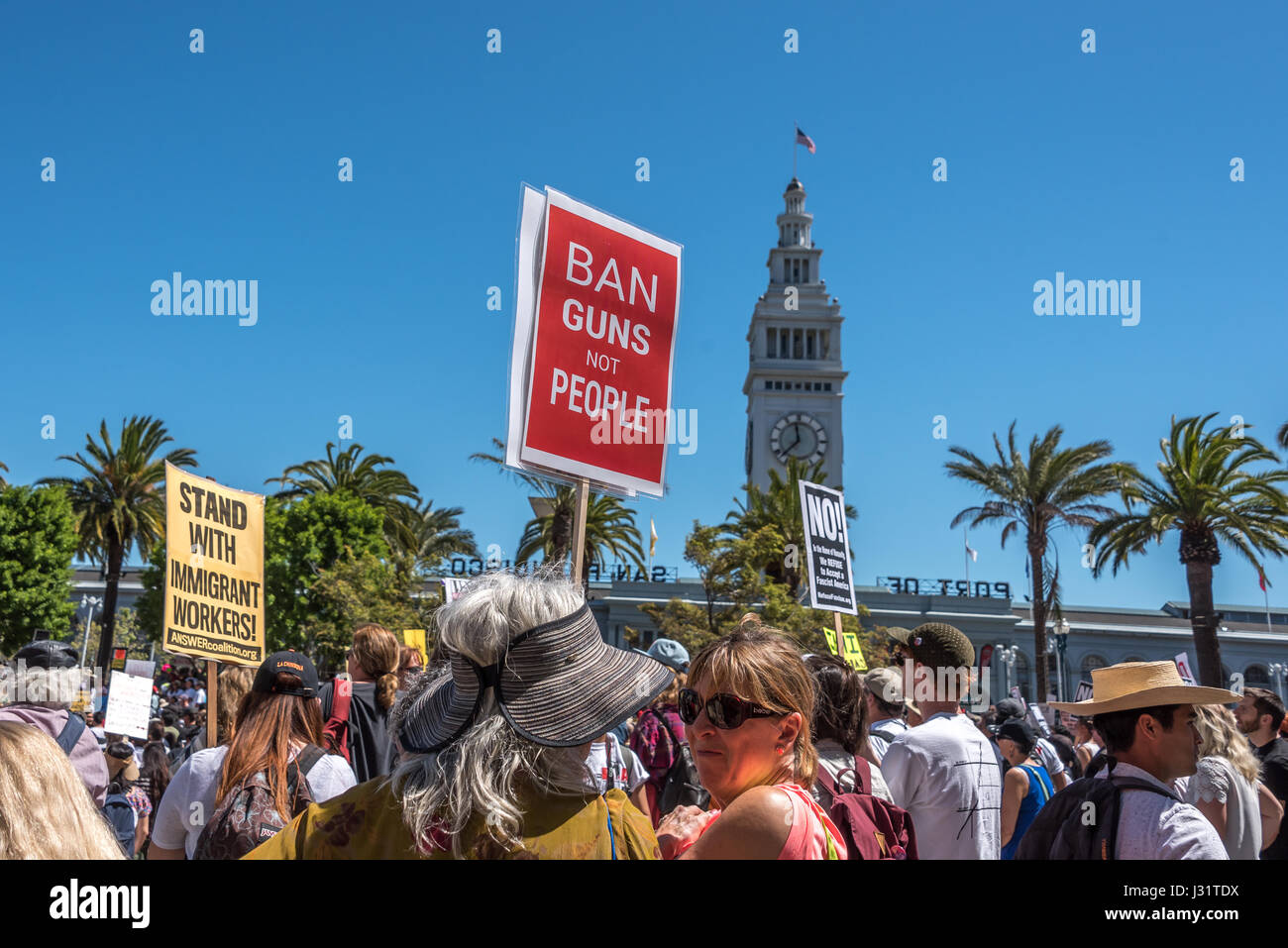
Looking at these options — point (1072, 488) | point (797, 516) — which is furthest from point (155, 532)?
point (1072, 488)

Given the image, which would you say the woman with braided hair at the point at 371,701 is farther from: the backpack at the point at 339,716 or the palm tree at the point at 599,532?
the palm tree at the point at 599,532

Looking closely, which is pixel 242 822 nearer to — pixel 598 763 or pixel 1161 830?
pixel 598 763

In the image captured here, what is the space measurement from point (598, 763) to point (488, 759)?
1.69 metres

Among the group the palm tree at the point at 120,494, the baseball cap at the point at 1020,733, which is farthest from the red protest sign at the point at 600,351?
the palm tree at the point at 120,494

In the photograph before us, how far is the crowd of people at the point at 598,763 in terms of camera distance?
210 cm

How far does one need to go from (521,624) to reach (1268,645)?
71741mm

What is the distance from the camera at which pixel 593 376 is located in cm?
464

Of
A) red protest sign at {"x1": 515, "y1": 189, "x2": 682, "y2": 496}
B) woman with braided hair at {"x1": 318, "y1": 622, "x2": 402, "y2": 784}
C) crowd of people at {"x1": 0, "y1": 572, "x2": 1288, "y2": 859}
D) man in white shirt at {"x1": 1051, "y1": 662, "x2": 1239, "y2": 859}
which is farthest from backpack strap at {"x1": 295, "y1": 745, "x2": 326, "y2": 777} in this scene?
man in white shirt at {"x1": 1051, "y1": 662, "x2": 1239, "y2": 859}

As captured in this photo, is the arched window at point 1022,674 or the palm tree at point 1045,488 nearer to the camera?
the palm tree at point 1045,488

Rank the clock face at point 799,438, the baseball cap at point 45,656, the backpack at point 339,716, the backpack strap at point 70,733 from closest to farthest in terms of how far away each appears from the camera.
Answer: the backpack strap at point 70,733 < the baseball cap at point 45,656 < the backpack at point 339,716 < the clock face at point 799,438

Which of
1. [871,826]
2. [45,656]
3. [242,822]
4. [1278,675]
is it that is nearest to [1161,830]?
[871,826]

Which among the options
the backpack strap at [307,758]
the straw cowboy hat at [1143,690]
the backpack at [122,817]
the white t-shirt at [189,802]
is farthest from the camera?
the backpack at [122,817]

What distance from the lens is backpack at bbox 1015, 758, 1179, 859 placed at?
3.01 meters

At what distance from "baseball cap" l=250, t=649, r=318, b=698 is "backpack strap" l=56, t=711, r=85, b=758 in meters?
1.63
